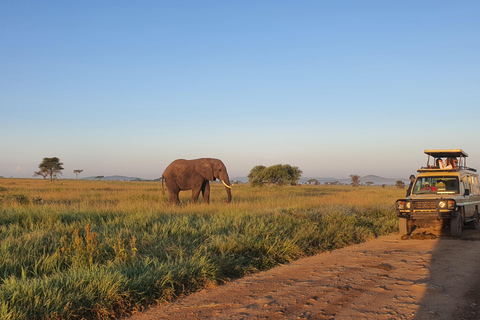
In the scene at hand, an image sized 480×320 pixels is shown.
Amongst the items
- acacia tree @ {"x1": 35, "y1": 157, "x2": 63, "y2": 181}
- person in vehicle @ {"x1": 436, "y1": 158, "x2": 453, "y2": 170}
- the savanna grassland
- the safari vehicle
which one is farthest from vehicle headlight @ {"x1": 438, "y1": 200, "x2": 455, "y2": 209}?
acacia tree @ {"x1": 35, "y1": 157, "x2": 63, "y2": 181}

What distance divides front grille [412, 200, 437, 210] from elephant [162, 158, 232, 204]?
28.3ft

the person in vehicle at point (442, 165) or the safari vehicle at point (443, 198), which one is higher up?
the person in vehicle at point (442, 165)

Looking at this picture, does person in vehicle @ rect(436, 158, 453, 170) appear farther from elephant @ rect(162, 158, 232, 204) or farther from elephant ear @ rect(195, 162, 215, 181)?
elephant ear @ rect(195, 162, 215, 181)

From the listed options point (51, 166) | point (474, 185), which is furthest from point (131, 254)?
point (51, 166)

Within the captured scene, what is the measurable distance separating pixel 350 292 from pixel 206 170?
13.0 metres

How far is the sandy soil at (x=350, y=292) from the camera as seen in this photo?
4527 millimetres

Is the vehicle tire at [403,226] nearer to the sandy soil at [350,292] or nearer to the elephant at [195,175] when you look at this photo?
the sandy soil at [350,292]

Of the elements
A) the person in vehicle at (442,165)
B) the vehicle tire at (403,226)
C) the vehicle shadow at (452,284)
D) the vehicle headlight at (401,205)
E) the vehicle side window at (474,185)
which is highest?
the person in vehicle at (442,165)

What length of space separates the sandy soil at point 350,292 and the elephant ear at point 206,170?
1041cm

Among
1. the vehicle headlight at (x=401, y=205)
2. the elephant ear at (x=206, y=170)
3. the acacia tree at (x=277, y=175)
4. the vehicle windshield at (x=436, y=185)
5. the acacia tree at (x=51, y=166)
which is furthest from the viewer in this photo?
the acacia tree at (x=51, y=166)

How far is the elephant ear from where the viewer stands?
58.5ft

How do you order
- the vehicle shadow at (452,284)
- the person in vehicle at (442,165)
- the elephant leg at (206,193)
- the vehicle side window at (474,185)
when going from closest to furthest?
the vehicle shadow at (452,284), the person in vehicle at (442,165), the vehicle side window at (474,185), the elephant leg at (206,193)

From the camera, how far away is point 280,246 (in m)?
7.90

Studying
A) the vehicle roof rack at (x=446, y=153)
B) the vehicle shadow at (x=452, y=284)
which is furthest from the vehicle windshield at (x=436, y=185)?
the vehicle shadow at (x=452, y=284)
